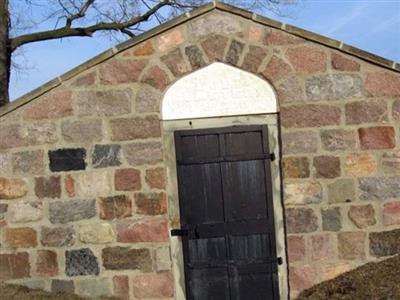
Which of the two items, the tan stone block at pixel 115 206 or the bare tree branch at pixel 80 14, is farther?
the bare tree branch at pixel 80 14

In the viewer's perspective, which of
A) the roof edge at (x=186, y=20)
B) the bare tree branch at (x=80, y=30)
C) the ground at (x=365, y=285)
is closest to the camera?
the ground at (x=365, y=285)

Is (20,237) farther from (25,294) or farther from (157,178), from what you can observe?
(157,178)

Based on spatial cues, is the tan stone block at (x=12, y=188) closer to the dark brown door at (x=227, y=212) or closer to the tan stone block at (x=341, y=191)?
the dark brown door at (x=227, y=212)

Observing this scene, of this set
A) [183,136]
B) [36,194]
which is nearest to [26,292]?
[36,194]

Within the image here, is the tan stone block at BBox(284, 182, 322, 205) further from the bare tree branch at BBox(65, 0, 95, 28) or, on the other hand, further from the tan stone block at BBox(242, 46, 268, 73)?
the bare tree branch at BBox(65, 0, 95, 28)

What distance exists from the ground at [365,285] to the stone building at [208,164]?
0.13 m

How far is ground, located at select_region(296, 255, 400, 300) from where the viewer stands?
6215 millimetres

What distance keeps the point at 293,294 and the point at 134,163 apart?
2240 millimetres

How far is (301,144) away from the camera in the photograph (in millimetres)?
6969

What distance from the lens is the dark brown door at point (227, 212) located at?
23.0 ft

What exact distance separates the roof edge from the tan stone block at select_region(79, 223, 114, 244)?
154 centimetres

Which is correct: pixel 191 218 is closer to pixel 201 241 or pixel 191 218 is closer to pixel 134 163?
pixel 201 241

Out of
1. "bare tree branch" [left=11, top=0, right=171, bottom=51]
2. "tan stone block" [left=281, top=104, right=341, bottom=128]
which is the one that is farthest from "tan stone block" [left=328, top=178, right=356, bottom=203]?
"bare tree branch" [left=11, top=0, right=171, bottom=51]

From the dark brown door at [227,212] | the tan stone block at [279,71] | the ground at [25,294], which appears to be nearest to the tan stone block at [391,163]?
the dark brown door at [227,212]
